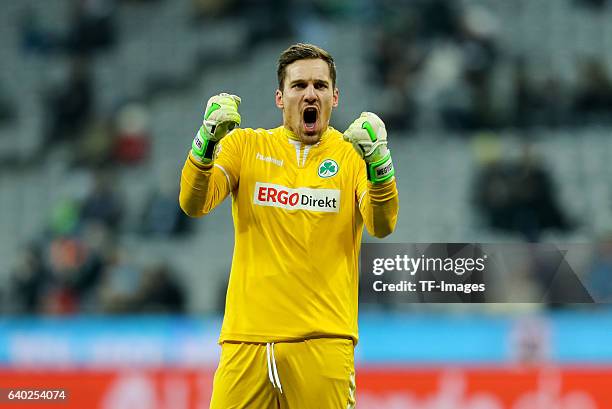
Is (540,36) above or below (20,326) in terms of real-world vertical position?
above

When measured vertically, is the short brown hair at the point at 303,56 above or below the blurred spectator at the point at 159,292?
below

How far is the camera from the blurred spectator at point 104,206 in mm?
11133

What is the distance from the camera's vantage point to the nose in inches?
152

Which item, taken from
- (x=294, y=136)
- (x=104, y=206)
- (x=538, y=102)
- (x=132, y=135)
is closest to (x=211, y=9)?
(x=132, y=135)

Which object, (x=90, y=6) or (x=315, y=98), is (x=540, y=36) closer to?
(x=90, y=6)

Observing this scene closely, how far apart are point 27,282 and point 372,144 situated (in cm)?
794

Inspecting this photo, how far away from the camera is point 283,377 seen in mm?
3746

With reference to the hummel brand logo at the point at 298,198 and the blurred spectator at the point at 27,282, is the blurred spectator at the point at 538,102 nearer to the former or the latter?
the blurred spectator at the point at 27,282

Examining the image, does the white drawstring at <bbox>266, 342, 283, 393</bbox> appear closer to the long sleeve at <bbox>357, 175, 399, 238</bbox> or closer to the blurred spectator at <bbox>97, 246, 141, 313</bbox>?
the long sleeve at <bbox>357, 175, 399, 238</bbox>

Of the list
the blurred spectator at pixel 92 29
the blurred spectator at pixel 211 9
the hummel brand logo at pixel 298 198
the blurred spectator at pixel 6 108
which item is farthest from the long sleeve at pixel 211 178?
the blurred spectator at pixel 6 108

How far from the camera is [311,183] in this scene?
3.91m

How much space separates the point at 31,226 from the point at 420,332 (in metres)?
5.38

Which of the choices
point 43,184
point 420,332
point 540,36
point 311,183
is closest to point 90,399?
point 311,183

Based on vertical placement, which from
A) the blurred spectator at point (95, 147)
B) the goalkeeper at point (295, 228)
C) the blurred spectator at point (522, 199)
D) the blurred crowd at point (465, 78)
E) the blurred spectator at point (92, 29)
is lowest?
the goalkeeper at point (295, 228)
